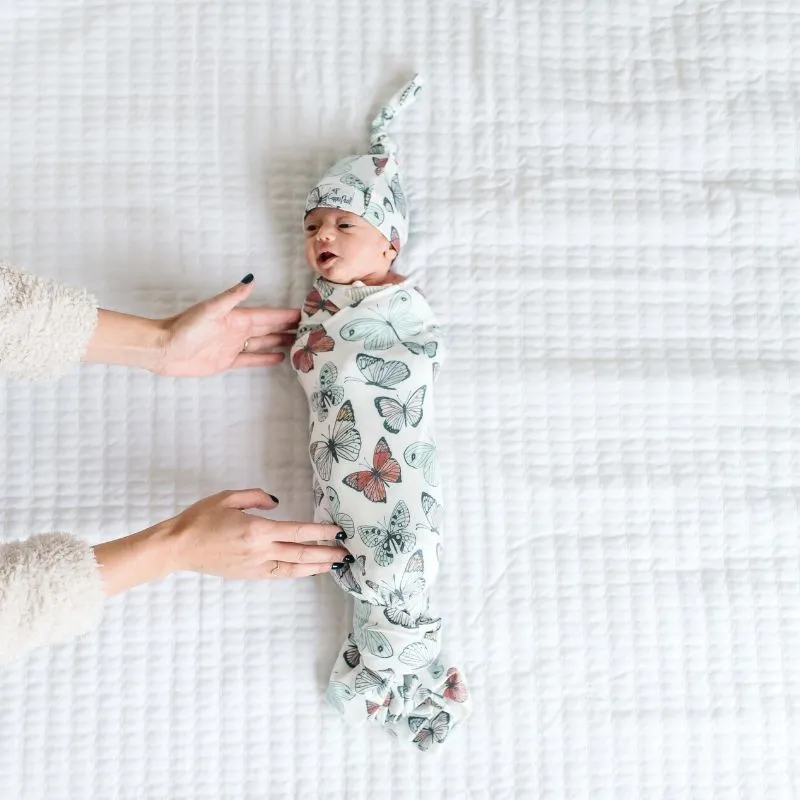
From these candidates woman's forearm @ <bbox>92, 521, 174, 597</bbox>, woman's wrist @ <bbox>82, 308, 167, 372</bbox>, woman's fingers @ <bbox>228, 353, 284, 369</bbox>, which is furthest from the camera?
woman's fingers @ <bbox>228, 353, 284, 369</bbox>

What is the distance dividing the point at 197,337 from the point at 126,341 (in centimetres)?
9

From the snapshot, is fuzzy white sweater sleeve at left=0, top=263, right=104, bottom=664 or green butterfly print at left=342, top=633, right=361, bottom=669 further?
green butterfly print at left=342, top=633, right=361, bottom=669

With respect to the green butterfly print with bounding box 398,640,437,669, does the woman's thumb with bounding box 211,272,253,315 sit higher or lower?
higher

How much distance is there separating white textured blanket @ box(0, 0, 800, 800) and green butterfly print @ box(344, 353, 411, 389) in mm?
131

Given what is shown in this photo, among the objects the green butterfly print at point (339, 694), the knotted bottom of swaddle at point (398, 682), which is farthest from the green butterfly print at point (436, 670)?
the green butterfly print at point (339, 694)

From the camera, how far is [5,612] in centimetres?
87

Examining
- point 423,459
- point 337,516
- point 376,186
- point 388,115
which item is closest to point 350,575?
point 337,516

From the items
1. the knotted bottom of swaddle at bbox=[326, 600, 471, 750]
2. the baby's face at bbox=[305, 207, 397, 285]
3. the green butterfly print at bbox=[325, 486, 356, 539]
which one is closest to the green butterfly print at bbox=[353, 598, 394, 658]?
the knotted bottom of swaddle at bbox=[326, 600, 471, 750]

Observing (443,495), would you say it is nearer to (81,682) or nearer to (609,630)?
(609,630)

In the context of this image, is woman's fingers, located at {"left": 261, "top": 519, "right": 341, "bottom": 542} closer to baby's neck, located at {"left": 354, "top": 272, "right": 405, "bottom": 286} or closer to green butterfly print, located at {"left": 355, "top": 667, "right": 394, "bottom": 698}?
green butterfly print, located at {"left": 355, "top": 667, "right": 394, "bottom": 698}

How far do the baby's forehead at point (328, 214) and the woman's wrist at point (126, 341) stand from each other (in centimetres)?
25

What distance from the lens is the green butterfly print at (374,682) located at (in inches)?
43.7

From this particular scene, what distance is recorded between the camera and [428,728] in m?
1.15

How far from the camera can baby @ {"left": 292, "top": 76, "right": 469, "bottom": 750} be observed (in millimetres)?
1096
